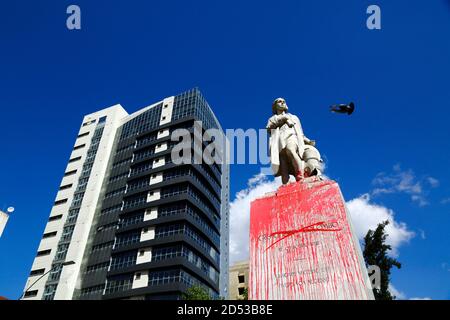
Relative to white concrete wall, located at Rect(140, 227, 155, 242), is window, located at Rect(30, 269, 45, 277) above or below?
below

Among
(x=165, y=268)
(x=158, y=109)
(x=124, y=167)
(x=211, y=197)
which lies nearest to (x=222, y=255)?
(x=211, y=197)

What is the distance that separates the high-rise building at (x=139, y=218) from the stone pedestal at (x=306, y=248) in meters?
34.1

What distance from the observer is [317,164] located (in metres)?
6.54

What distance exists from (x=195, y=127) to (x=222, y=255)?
71.4ft

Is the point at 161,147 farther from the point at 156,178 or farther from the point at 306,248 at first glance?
the point at 306,248

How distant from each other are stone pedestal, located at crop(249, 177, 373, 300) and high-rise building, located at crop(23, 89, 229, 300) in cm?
3412

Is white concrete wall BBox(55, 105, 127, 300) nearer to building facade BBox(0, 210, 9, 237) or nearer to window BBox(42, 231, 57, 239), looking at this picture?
window BBox(42, 231, 57, 239)

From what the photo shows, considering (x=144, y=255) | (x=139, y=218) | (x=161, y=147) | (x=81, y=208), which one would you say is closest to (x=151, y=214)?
(x=139, y=218)

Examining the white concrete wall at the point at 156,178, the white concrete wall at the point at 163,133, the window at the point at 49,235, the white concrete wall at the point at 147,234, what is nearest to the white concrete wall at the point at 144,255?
the white concrete wall at the point at 147,234

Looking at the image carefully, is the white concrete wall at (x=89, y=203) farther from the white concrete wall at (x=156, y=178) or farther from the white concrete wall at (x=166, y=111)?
the white concrete wall at (x=166, y=111)

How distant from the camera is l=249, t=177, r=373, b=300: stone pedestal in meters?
4.57

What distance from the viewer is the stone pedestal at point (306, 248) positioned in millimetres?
4566

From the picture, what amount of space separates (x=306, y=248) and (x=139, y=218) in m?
42.5

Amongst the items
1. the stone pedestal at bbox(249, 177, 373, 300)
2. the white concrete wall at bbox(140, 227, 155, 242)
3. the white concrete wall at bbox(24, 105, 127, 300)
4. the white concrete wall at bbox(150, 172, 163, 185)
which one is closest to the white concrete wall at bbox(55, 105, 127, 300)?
the white concrete wall at bbox(24, 105, 127, 300)
